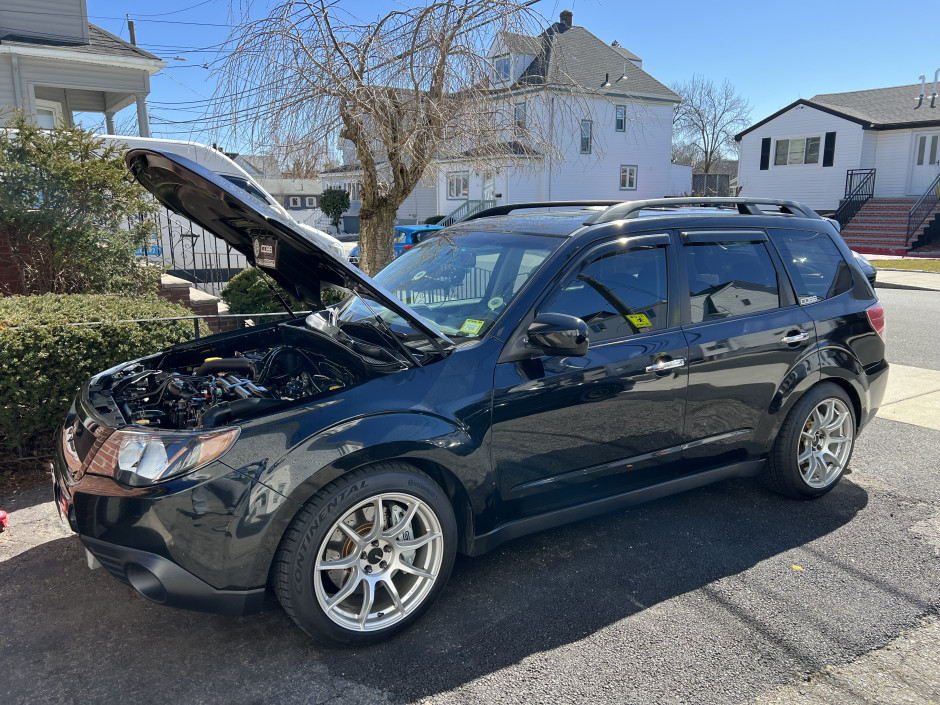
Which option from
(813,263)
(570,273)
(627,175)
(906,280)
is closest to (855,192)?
(627,175)

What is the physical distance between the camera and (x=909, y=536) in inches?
156

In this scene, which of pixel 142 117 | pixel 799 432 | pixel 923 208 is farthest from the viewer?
pixel 923 208

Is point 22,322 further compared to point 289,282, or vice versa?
point 22,322

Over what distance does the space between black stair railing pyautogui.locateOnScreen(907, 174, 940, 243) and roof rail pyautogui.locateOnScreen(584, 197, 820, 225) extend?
81.0 ft

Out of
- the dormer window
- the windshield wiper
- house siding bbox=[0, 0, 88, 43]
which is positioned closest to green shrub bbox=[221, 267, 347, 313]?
the dormer window

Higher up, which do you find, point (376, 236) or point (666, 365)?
point (376, 236)

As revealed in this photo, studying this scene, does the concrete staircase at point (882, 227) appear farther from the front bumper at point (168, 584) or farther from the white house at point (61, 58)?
the front bumper at point (168, 584)

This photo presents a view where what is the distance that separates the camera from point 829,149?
31.3 m

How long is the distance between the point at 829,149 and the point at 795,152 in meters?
1.93

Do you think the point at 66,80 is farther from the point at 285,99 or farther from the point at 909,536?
the point at 909,536

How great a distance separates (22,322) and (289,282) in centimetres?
190

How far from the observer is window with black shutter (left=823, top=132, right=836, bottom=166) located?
31156 millimetres

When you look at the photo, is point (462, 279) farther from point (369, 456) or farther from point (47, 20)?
point (47, 20)

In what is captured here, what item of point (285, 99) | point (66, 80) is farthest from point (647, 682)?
point (66, 80)
